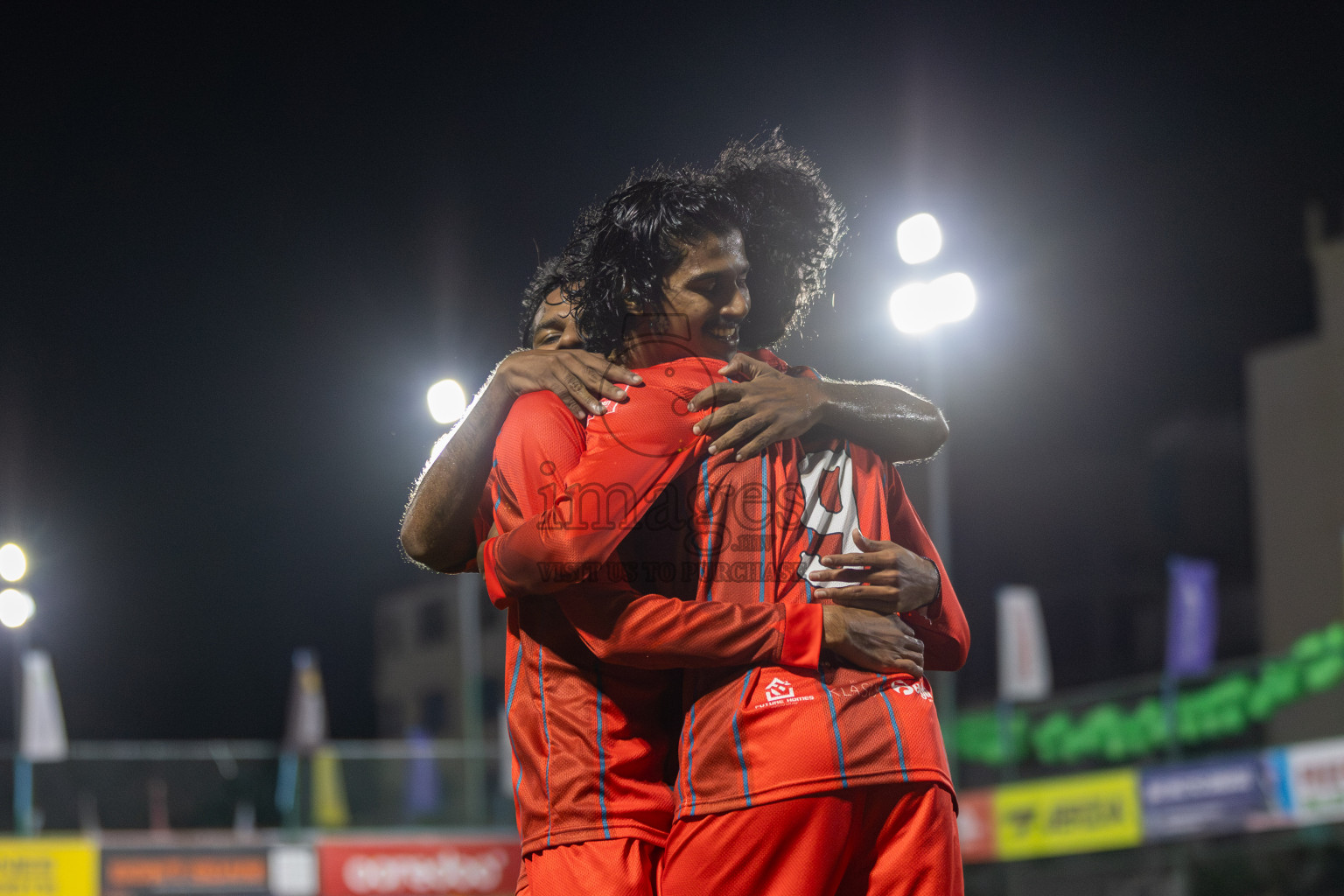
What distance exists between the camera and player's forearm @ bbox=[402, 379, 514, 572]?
7.81 ft

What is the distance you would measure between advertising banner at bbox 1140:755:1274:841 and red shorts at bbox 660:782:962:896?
1180 centimetres

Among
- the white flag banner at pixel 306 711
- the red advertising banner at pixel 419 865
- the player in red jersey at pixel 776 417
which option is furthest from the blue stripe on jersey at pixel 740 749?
the white flag banner at pixel 306 711

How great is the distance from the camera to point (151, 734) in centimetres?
3666

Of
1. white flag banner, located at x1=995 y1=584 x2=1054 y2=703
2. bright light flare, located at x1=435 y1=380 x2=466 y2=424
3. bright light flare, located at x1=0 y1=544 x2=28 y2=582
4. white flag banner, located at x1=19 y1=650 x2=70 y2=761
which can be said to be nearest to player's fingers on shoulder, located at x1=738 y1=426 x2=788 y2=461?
bright light flare, located at x1=435 y1=380 x2=466 y2=424

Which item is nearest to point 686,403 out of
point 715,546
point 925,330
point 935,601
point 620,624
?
point 715,546

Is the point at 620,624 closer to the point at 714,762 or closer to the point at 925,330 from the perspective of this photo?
the point at 714,762

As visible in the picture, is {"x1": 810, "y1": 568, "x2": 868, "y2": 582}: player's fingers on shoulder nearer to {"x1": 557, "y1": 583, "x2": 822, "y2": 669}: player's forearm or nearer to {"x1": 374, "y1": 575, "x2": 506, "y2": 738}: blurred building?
{"x1": 557, "y1": 583, "x2": 822, "y2": 669}: player's forearm

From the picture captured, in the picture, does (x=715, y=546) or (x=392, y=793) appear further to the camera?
(x=392, y=793)

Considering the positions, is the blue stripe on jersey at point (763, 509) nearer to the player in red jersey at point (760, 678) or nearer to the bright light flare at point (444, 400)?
the player in red jersey at point (760, 678)

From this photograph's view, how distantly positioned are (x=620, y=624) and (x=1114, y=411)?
2767 centimetres

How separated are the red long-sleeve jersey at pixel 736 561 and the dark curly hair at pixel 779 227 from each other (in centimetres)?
43

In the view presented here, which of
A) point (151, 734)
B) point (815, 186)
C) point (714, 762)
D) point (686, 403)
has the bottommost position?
point (151, 734)

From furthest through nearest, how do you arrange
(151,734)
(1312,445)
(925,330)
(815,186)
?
(151,734) → (1312,445) → (925,330) → (815,186)

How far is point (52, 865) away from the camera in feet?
44.7
